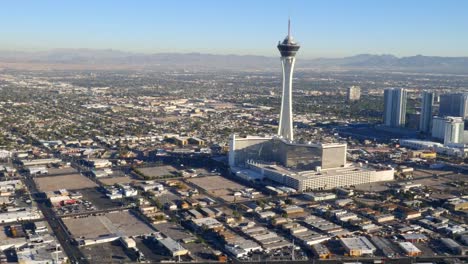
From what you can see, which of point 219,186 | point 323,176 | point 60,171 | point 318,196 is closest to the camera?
point 318,196

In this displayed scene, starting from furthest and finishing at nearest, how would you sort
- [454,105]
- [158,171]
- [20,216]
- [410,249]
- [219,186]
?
[454,105] → [158,171] → [219,186] → [20,216] → [410,249]

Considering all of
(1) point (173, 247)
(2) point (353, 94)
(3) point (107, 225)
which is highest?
(2) point (353, 94)

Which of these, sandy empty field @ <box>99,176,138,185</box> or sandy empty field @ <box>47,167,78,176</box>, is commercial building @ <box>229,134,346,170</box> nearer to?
sandy empty field @ <box>99,176,138,185</box>

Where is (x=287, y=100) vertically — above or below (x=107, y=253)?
above

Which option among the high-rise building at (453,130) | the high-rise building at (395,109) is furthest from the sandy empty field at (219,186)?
the high-rise building at (395,109)

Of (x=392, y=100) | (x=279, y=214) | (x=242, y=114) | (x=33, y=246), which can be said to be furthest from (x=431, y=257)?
(x=242, y=114)

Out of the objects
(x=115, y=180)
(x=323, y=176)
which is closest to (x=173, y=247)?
(x=115, y=180)

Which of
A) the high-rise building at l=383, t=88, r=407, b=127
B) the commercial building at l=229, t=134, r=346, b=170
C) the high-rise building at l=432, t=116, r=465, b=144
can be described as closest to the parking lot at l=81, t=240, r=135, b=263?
the commercial building at l=229, t=134, r=346, b=170

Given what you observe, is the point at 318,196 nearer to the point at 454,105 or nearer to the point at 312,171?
the point at 312,171
